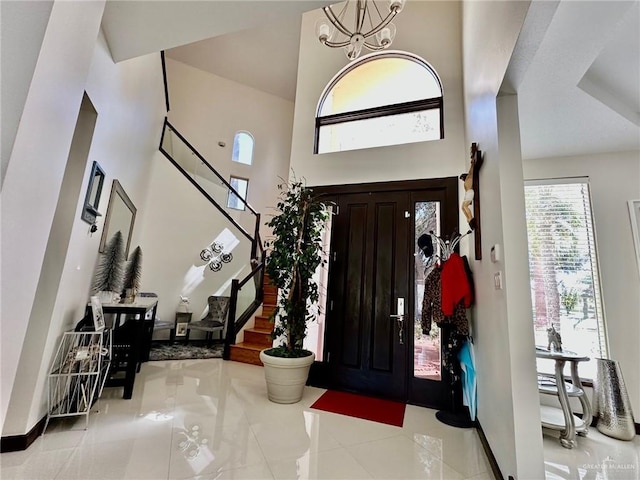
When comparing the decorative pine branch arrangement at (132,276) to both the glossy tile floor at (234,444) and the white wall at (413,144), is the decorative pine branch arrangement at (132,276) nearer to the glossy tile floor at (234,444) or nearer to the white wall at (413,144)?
the glossy tile floor at (234,444)

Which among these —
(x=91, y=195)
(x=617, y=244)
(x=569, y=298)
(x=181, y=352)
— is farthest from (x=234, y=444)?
(x=617, y=244)

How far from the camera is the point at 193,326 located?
543 centimetres

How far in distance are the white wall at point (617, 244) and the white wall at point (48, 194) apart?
4.34 metres

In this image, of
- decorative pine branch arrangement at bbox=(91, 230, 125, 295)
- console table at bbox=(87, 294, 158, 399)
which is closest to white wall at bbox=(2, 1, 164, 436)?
decorative pine branch arrangement at bbox=(91, 230, 125, 295)

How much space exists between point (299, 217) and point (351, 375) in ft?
6.62

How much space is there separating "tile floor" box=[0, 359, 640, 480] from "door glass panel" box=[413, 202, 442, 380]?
0.45 metres

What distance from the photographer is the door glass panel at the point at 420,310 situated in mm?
3230

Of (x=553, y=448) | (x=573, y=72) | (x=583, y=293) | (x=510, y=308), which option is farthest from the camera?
(x=583, y=293)

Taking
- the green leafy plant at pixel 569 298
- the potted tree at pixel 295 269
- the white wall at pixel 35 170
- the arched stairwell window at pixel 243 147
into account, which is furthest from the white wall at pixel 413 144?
the arched stairwell window at pixel 243 147

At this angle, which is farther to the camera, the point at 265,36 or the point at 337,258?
the point at 265,36

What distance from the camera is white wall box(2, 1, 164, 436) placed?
3.48 feet

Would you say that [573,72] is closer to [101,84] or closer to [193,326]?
[101,84]

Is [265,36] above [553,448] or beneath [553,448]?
above

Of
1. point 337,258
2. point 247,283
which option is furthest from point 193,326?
point 337,258
